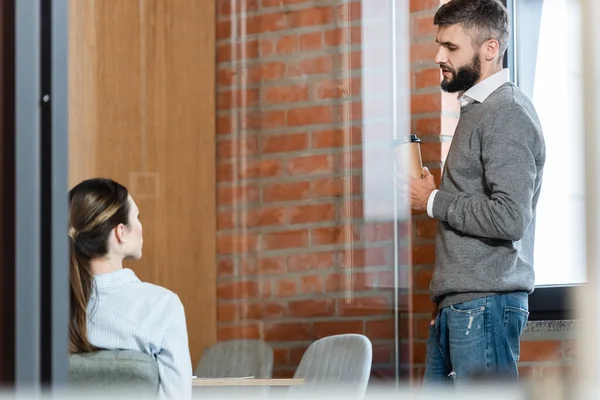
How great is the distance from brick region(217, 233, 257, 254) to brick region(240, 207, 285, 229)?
4cm

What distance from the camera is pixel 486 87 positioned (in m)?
3.01

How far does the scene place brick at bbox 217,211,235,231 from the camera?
3783 mm

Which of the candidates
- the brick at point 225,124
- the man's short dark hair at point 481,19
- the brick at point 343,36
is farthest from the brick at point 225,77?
the man's short dark hair at point 481,19

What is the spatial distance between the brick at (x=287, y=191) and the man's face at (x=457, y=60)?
0.75 metres

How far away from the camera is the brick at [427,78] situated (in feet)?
12.0

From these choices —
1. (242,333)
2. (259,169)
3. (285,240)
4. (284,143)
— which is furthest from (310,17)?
(242,333)

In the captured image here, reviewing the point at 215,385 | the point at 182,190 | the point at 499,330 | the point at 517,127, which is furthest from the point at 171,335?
the point at 182,190

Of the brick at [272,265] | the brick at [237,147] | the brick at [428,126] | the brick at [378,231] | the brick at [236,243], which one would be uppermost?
the brick at [428,126]

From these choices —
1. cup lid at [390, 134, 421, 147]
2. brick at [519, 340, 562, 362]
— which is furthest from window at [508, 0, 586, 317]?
cup lid at [390, 134, 421, 147]

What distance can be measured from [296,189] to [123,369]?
1.67 metres

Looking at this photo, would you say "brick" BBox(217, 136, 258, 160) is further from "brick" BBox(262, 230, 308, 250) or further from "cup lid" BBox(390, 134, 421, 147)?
"cup lid" BBox(390, 134, 421, 147)

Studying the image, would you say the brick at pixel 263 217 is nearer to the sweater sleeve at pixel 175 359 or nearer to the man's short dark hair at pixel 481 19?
the man's short dark hair at pixel 481 19

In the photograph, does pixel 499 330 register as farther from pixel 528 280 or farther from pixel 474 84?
pixel 474 84

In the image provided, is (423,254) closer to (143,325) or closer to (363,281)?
(363,281)
